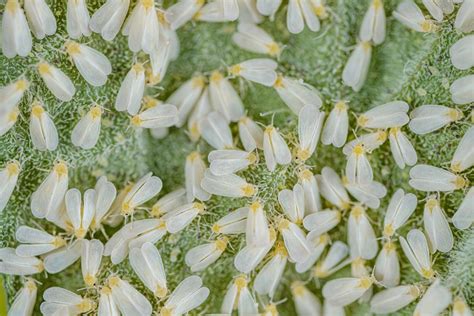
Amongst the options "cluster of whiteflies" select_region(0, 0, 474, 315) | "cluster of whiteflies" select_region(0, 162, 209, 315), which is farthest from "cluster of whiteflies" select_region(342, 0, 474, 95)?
"cluster of whiteflies" select_region(0, 162, 209, 315)

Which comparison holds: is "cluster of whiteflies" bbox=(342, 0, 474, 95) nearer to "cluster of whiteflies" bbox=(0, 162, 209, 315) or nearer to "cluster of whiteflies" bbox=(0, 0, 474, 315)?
"cluster of whiteflies" bbox=(0, 0, 474, 315)

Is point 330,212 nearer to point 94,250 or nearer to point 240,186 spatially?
point 240,186

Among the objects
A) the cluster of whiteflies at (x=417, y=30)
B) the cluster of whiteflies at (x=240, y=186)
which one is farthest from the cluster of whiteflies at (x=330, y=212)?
the cluster of whiteflies at (x=417, y=30)

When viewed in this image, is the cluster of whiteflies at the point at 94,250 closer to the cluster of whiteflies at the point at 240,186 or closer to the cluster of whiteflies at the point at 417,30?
the cluster of whiteflies at the point at 240,186

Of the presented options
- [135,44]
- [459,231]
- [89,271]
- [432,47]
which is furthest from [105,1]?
[459,231]

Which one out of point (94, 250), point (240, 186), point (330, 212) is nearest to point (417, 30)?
point (330, 212)

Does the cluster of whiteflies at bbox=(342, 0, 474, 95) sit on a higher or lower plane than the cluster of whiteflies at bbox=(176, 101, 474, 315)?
higher

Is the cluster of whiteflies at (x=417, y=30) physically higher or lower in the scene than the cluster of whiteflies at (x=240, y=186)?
higher

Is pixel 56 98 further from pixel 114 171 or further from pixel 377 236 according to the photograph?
pixel 377 236

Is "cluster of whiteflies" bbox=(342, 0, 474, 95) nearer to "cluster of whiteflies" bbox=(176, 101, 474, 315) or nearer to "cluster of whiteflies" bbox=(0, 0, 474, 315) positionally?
"cluster of whiteflies" bbox=(0, 0, 474, 315)
